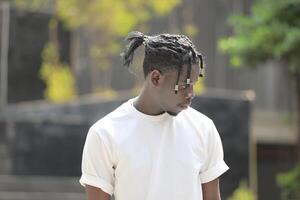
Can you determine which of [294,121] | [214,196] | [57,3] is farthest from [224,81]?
[214,196]

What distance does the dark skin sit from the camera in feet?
8.64

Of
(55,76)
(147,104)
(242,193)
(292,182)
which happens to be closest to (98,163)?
(147,104)

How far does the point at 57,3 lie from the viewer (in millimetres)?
13523

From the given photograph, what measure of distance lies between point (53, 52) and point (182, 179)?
36.7ft

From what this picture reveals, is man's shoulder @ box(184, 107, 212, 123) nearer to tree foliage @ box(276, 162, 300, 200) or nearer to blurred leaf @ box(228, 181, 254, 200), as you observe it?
tree foliage @ box(276, 162, 300, 200)

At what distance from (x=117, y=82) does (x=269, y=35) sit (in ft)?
24.9

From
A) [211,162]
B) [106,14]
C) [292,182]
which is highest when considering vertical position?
[106,14]

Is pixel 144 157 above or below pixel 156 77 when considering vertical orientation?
below

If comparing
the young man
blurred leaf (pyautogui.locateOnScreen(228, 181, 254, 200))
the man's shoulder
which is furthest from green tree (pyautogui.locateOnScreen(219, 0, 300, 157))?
the young man

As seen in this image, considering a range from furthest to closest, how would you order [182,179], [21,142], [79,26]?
[79,26], [21,142], [182,179]

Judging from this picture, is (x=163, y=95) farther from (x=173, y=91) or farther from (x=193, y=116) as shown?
(x=193, y=116)

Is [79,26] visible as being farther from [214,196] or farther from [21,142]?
[214,196]

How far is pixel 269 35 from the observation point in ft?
24.1

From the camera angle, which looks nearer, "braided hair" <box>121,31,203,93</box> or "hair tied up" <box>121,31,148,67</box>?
"braided hair" <box>121,31,203,93</box>
